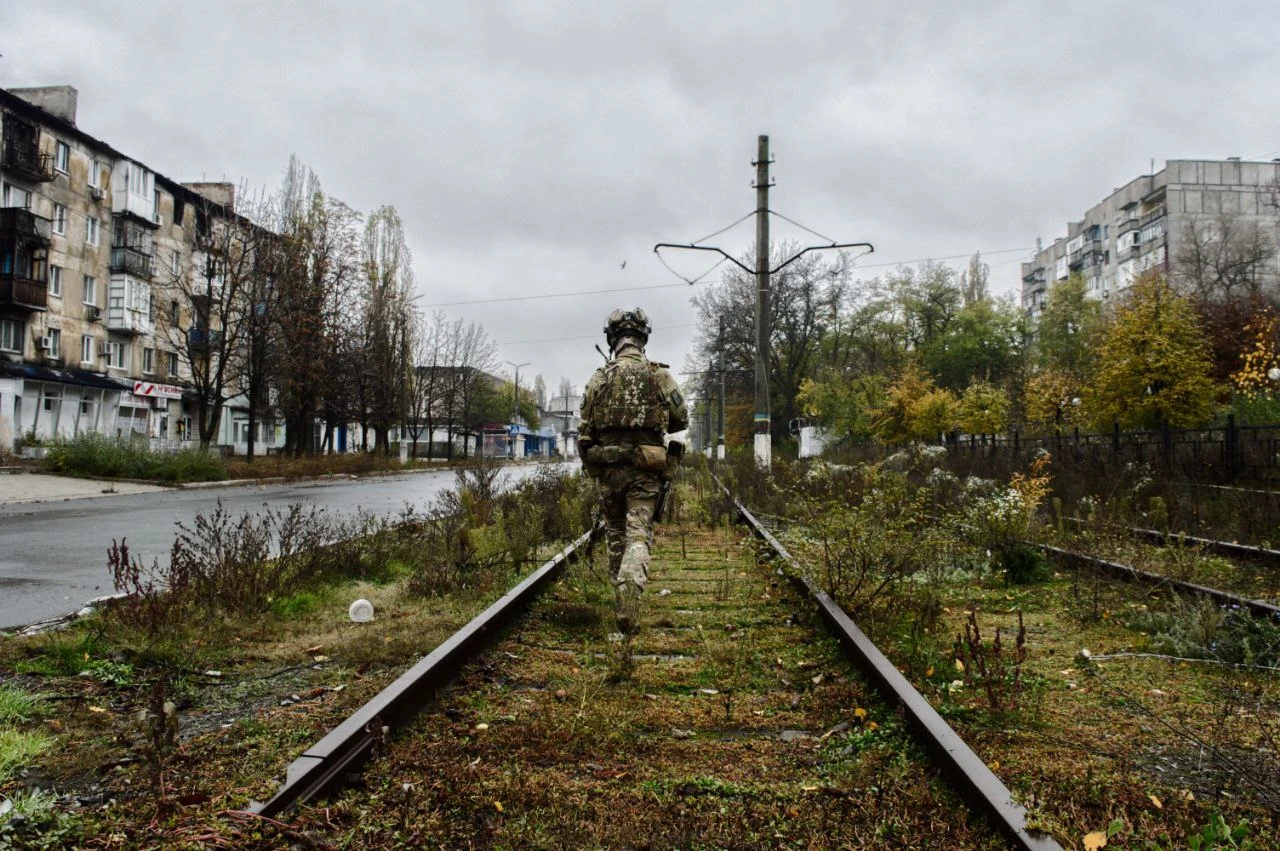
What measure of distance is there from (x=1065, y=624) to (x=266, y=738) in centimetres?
519

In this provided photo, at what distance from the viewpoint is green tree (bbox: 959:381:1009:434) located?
33656mm

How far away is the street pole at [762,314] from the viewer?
18.5 metres

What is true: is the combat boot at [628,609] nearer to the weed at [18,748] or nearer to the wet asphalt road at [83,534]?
Result: the weed at [18,748]

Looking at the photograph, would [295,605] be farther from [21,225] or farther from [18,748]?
[21,225]

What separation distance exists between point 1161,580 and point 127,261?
4948 centimetres

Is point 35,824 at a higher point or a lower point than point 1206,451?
lower

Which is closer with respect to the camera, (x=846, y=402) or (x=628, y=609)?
(x=628, y=609)

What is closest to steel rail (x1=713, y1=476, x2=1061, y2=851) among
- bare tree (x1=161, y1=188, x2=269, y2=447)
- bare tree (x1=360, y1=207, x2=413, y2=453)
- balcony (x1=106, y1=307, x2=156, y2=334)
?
bare tree (x1=161, y1=188, x2=269, y2=447)

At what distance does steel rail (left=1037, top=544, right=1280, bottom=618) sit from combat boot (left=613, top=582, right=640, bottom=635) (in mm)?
3587

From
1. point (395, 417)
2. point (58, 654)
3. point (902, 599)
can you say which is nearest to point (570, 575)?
point (902, 599)

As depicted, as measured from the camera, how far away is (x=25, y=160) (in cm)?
3794

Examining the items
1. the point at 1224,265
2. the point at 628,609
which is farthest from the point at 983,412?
the point at 628,609

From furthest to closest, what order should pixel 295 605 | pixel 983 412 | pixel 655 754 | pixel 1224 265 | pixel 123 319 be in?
pixel 1224 265 < pixel 123 319 < pixel 983 412 < pixel 295 605 < pixel 655 754

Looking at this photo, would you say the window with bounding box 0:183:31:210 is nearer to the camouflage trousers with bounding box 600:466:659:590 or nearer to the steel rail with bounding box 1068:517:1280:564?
the camouflage trousers with bounding box 600:466:659:590
